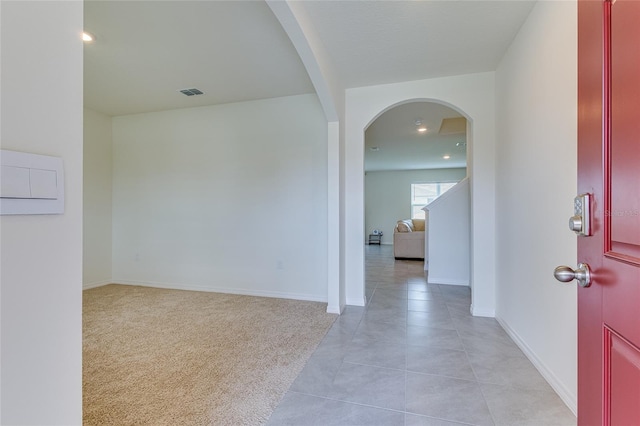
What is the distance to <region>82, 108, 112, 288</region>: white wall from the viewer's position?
4.06m

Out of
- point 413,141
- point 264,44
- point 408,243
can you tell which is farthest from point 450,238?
point 264,44

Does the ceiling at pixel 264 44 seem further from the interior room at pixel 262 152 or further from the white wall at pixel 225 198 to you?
the white wall at pixel 225 198

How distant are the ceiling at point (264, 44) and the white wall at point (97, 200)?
69cm

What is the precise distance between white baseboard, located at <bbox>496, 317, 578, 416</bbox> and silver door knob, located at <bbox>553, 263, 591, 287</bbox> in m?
1.26

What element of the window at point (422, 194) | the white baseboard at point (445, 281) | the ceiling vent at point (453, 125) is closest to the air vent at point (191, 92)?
the ceiling vent at point (453, 125)

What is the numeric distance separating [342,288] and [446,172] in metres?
7.38

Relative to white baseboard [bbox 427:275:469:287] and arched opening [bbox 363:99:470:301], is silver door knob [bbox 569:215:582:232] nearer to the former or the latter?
arched opening [bbox 363:99:470:301]

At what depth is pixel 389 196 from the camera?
31.9 feet

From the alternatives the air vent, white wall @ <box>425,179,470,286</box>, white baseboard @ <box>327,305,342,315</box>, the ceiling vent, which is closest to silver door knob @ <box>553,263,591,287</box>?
white baseboard @ <box>327,305,342,315</box>
